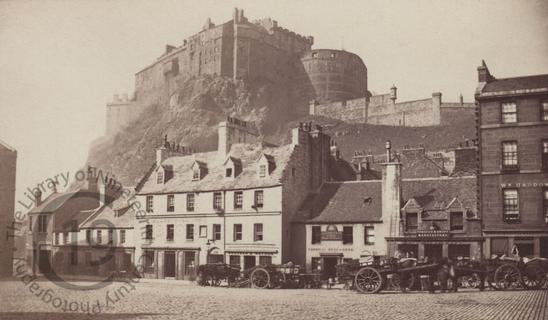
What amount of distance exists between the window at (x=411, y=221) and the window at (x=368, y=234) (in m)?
1.88

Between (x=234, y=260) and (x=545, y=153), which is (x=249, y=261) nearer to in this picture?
(x=234, y=260)

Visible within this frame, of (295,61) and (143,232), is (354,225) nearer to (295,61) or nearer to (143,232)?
(143,232)

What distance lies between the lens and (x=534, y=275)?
19656 mm

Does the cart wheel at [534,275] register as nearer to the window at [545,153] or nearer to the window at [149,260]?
the window at [545,153]

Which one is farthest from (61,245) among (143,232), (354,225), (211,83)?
(211,83)

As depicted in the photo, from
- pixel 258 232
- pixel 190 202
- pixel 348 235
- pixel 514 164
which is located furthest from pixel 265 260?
pixel 514 164

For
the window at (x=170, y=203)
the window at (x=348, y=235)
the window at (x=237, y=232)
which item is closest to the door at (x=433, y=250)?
the window at (x=348, y=235)

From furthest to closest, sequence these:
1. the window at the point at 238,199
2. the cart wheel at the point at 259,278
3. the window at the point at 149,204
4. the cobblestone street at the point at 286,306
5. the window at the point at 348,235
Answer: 1. the window at the point at 149,204
2. the window at the point at 238,199
3. the window at the point at 348,235
4. the cart wheel at the point at 259,278
5. the cobblestone street at the point at 286,306

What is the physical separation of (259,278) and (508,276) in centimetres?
1015

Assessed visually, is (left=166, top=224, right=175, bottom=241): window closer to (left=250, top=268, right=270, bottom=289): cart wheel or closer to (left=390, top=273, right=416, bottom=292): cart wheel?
(left=250, top=268, right=270, bottom=289): cart wheel

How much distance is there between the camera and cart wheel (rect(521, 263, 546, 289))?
19.6 m

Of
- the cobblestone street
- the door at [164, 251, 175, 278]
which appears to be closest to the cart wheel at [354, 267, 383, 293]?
the cobblestone street

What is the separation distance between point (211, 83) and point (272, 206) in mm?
61157

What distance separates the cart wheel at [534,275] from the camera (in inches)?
771
